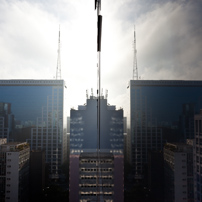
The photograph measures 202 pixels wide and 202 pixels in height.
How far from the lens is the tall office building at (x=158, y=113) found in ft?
52.3

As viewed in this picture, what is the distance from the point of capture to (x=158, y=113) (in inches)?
641

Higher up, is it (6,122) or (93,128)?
(6,122)

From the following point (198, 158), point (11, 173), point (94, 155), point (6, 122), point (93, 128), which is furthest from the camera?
point (6, 122)

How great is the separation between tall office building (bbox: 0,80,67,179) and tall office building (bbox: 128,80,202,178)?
7.20 meters

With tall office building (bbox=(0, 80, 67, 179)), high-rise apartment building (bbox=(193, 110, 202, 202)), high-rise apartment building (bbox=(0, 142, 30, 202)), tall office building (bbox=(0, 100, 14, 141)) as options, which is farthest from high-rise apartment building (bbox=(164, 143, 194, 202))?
tall office building (bbox=(0, 100, 14, 141))

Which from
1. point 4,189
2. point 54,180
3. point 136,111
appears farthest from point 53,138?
point 136,111

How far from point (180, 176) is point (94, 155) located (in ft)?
18.0

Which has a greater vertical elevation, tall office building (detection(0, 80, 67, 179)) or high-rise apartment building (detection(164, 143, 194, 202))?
tall office building (detection(0, 80, 67, 179))

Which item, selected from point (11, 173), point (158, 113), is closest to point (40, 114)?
point (11, 173)

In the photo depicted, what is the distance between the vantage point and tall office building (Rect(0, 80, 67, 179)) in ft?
53.1

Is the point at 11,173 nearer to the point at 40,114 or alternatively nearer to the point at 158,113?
the point at 40,114

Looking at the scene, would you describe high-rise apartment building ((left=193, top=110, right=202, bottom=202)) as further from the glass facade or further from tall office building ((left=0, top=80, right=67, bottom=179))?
tall office building ((left=0, top=80, right=67, bottom=179))

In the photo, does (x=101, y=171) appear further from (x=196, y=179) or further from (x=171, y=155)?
(x=196, y=179)

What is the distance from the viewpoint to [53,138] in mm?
16422
